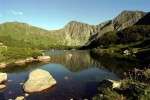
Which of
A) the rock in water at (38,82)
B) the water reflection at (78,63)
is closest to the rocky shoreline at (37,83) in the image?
the rock in water at (38,82)

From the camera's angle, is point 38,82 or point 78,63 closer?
point 38,82

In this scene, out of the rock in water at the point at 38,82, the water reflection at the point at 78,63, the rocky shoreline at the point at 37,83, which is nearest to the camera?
the rocky shoreline at the point at 37,83

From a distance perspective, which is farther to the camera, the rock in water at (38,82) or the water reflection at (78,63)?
the water reflection at (78,63)

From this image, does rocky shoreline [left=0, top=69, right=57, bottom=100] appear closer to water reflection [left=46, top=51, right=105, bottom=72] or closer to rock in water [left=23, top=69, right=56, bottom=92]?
rock in water [left=23, top=69, right=56, bottom=92]

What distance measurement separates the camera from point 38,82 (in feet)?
174

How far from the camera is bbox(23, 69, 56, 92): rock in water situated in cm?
5110

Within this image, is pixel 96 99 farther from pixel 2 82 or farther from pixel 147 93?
pixel 2 82

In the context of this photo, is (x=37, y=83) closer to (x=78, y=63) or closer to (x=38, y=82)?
(x=38, y=82)

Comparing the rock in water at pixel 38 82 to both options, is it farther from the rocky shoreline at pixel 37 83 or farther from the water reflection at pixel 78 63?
the water reflection at pixel 78 63

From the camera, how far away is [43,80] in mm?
54688

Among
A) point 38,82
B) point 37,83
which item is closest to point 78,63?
point 38,82

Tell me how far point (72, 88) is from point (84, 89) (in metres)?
3.49

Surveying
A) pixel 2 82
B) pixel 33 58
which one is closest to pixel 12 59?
pixel 33 58

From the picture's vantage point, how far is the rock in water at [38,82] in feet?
168
